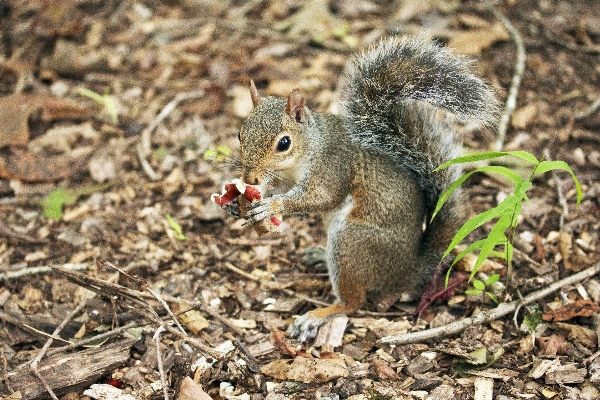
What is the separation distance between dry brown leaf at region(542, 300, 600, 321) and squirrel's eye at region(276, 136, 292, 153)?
1.44 m

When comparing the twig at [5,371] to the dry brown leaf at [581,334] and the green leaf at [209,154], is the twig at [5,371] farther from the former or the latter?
the dry brown leaf at [581,334]

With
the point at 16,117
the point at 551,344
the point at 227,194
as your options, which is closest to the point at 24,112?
the point at 16,117

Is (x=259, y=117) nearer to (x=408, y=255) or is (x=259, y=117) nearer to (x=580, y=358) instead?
(x=408, y=255)

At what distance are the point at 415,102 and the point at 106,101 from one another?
242 centimetres

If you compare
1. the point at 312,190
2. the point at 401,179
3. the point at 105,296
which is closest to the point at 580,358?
the point at 401,179

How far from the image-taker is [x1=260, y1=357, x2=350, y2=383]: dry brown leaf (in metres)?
2.86

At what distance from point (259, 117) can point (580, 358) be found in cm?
178

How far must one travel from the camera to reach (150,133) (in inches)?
183

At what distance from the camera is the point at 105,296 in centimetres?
310

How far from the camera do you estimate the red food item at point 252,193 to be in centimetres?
312

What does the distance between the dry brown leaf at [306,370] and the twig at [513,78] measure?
6.31 ft

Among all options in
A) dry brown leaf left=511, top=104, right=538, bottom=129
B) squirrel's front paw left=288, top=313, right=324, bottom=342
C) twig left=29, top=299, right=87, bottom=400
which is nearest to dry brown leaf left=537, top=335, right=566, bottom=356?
squirrel's front paw left=288, top=313, right=324, bottom=342

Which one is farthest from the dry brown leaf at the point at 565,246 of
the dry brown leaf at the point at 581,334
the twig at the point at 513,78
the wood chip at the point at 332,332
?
the wood chip at the point at 332,332

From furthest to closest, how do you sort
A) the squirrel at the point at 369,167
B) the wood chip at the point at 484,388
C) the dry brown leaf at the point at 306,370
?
the squirrel at the point at 369,167, the dry brown leaf at the point at 306,370, the wood chip at the point at 484,388
